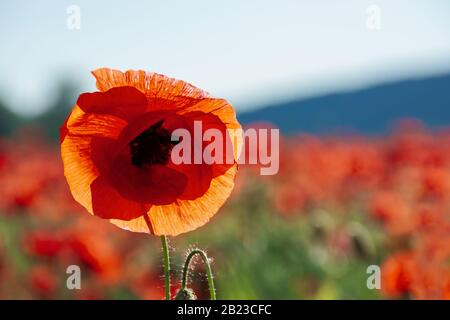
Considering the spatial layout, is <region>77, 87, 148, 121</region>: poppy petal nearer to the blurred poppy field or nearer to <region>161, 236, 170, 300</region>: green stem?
<region>161, 236, 170, 300</region>: green stem

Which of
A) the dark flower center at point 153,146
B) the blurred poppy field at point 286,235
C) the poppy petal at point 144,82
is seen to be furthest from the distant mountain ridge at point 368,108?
the poppy petal at point 144,82

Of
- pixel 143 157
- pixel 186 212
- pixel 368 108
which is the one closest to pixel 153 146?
pixel 143 157

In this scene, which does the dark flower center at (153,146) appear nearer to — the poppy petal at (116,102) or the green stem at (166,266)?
the poppy petal at (116,102)

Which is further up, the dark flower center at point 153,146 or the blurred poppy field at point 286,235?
the dark flower center at point 153,146

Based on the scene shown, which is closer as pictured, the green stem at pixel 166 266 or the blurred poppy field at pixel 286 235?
the green stem at pixel 166 266

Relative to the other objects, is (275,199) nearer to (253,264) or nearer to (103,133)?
(253,264)

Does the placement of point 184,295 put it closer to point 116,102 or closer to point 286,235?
point 116,102

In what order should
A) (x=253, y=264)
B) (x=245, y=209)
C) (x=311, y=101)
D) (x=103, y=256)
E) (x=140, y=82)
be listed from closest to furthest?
1. (x=140, y=82)
2. (x=103, y=256)
3. (x=253, y=264)
4. (x=245, y=209)
5. (x=311, y=101)
